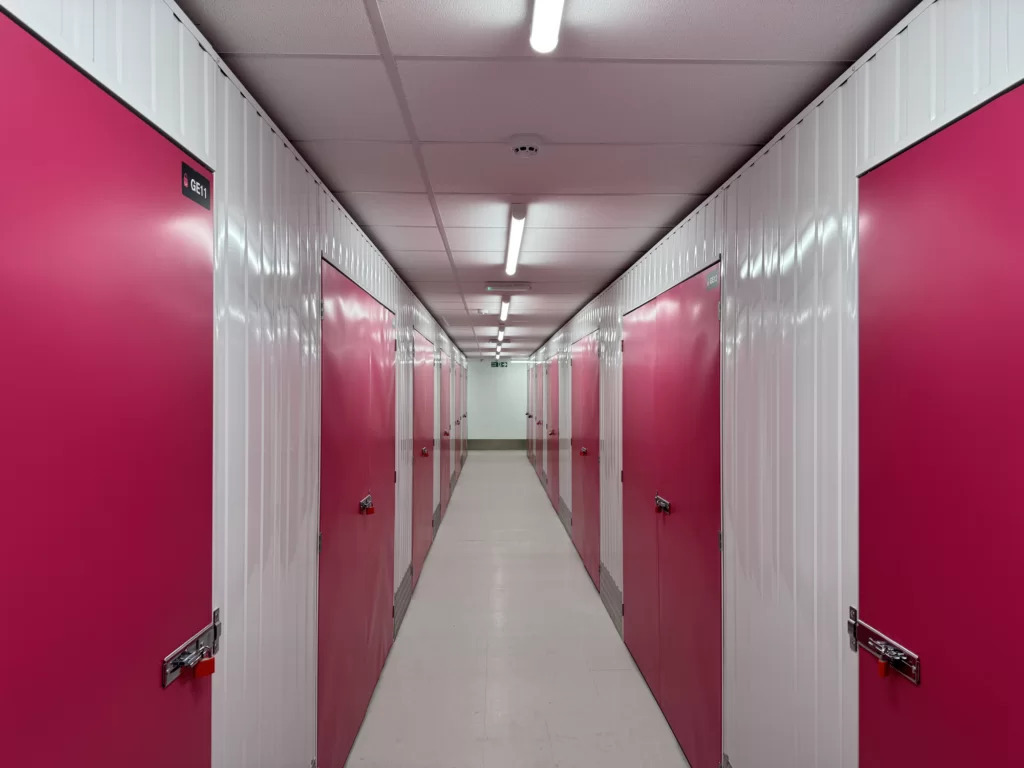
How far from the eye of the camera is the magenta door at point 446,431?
7.64m

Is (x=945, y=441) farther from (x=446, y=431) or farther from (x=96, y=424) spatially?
(x=446, y=431)

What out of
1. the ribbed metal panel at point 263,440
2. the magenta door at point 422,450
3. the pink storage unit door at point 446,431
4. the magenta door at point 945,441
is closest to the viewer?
the magenta door at point 945,441

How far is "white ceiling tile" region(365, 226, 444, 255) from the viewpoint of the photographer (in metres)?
3.21

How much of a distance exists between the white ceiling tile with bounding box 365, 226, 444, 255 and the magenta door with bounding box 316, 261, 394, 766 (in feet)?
1.45

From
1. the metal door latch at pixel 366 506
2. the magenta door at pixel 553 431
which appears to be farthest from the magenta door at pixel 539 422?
the metal door latch at pixel 366 506

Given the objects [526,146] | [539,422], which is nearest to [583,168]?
[526,146]

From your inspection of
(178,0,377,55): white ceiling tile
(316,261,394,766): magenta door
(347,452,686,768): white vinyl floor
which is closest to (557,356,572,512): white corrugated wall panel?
(347,452,686,768): white vinyl floor

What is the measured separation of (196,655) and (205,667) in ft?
0.13

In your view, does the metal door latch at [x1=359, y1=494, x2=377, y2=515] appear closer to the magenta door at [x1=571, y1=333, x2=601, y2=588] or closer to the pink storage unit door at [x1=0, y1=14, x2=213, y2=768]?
the pink storage unit door at [x1=0, y1=14, x2=213, y2=768]

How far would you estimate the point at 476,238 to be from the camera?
341 cm

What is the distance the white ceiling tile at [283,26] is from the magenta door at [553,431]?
6.88 m

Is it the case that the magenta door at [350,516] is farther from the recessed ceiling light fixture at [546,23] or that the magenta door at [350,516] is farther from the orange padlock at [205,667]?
the recessed ceiling light fixture at [546,23]

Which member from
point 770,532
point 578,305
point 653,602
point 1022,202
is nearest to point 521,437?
point 578,305

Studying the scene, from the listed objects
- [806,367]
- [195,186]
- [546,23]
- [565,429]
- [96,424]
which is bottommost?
[565,429]
